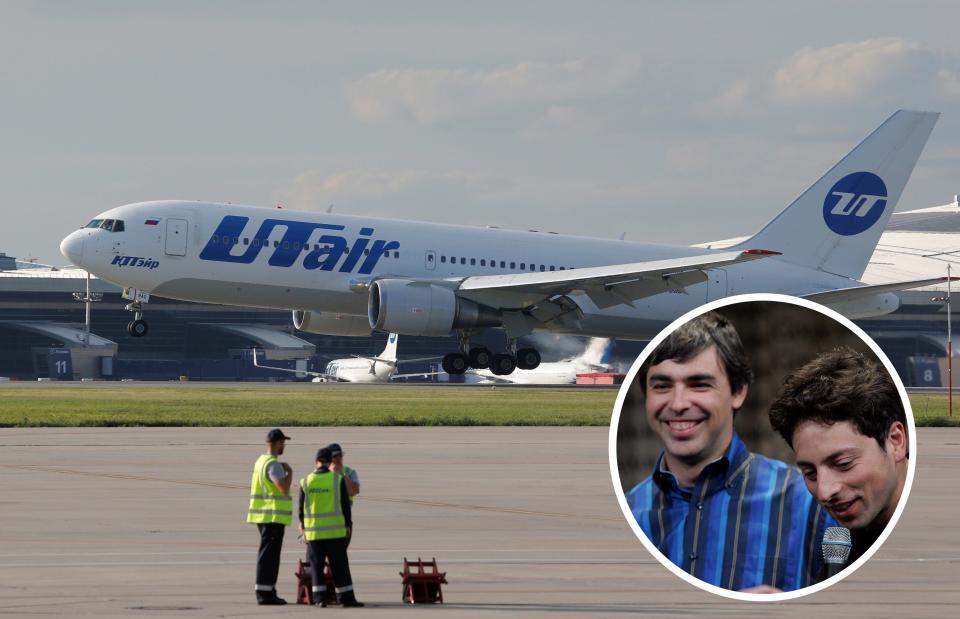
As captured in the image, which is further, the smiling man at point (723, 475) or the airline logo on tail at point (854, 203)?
the airline logo on tail at point (854, 203)

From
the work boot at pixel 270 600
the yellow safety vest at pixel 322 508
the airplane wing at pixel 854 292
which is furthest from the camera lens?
the airplane wing at pixel 854 292

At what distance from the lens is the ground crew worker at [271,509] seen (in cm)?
1158

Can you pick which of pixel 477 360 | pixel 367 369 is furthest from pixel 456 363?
pixel 367 369

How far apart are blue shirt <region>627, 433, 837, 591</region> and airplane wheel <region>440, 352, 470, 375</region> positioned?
4496 centimetres

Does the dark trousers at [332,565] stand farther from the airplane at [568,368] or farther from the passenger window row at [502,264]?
the airplane at [568,368]

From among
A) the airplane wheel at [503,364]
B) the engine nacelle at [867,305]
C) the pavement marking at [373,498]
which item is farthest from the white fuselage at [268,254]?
the pavement marking at [373,498]

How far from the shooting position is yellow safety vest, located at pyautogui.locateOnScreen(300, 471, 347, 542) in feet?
39.0

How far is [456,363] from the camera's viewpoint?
158 feet

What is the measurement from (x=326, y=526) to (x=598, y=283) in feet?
113

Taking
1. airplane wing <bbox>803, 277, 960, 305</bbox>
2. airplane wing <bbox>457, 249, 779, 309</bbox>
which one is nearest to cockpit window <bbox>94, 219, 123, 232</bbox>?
airplane wing <bbox>457, 249, 779, 309</bbox>

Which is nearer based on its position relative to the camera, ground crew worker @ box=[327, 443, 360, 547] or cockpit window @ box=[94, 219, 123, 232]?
ground crew worker @ box=[327, 443, 360, 547]

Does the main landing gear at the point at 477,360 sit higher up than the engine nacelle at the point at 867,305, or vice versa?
the engine nacelle at the point at 867,305

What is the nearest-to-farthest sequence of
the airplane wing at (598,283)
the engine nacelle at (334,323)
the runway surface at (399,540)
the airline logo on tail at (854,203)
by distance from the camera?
the runway surface at (399,540), the airplane wing at (598,283), the engine nacelle at (334,323), the airline logo on tail at (854,203)

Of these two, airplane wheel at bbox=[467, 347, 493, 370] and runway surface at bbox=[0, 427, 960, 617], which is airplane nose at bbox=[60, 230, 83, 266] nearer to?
airplane wheel at bbox=[467, 347, 493, 370]
